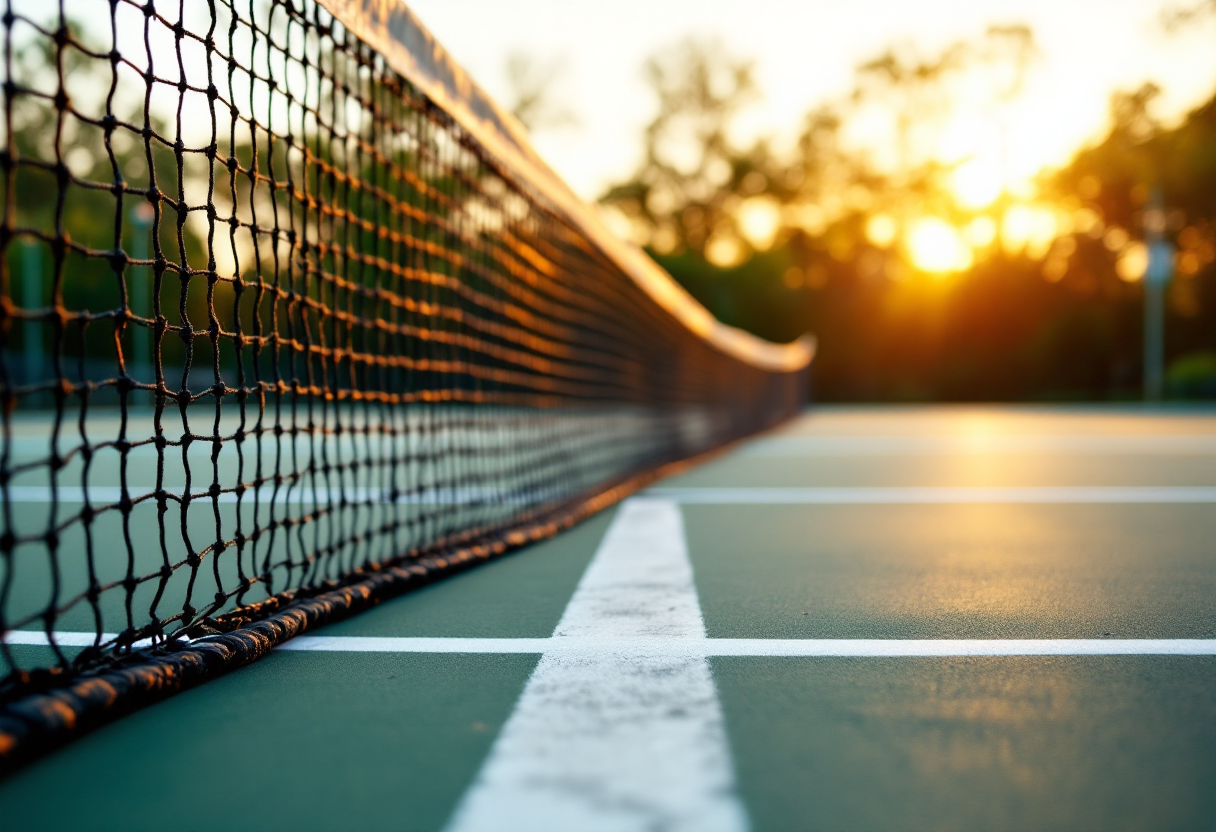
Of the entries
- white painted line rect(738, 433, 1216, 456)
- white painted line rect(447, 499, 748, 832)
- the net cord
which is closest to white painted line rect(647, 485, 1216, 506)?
the net cord

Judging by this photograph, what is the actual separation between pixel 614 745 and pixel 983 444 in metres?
7.28

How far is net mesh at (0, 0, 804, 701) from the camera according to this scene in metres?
1.57

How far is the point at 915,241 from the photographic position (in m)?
29.2

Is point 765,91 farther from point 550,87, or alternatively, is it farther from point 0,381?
point 0,381

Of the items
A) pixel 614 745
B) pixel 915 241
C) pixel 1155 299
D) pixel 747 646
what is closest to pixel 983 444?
pixel 747 646

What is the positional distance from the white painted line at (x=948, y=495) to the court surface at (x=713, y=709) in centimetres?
125

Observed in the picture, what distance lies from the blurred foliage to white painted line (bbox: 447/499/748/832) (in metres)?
21.9

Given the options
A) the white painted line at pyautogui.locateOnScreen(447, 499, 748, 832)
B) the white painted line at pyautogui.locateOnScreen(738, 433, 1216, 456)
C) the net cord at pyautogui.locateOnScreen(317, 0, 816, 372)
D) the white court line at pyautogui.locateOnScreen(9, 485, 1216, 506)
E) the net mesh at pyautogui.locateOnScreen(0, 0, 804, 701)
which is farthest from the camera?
the white painted line at pyautogui.locateOnScreen(738, 433, 1216, 456)

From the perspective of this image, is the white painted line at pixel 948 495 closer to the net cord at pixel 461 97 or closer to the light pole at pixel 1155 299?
the net cord at pixel 461 97

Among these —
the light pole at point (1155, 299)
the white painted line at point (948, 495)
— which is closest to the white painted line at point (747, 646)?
the white painted line at point (948, 495)

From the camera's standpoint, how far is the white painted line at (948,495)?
12.9 ft

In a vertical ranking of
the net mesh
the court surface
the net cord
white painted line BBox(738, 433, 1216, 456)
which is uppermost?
the net cord

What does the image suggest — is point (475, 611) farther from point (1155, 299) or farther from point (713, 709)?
point (1155, 299)

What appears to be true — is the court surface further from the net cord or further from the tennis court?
the net cord
